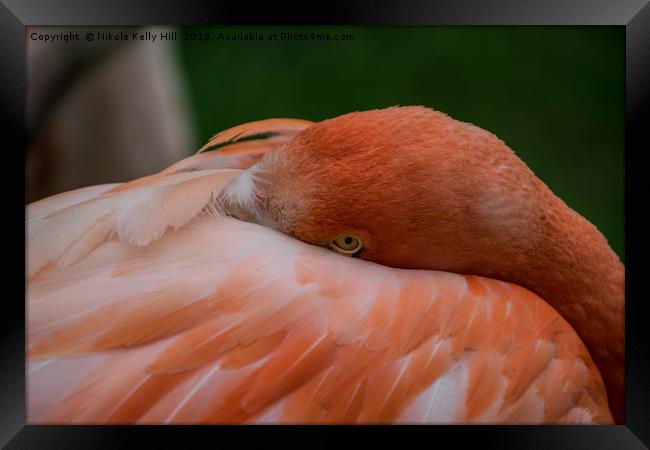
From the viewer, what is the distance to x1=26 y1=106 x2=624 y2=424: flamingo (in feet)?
3.32

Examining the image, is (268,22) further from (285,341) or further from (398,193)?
(285,341)

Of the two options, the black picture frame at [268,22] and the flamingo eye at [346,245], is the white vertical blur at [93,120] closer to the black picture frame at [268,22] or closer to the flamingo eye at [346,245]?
the black picture frame at [268,22]

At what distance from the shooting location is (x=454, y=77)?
48.8 inches

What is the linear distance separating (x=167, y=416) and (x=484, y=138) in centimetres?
77

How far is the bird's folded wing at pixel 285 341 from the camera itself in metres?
1.01

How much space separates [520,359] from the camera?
1.03 metres

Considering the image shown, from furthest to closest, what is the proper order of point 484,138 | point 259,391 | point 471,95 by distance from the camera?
point 471,95, point 484,138, point 259,391

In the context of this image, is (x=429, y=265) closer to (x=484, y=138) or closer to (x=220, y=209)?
(x=484, y=138)

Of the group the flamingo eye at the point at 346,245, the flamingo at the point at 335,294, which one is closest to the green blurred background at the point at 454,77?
the flamingo at the point at 335,294

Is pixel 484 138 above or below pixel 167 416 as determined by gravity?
above

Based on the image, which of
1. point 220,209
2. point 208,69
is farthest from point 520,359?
point 208,69

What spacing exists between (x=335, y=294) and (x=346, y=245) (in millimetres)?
101

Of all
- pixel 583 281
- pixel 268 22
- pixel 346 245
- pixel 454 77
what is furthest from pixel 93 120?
pixel 583 281

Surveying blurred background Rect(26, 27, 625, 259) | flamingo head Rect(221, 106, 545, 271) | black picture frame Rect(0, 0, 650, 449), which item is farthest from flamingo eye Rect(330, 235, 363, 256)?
black picture frame Rect(0, 0, 650, 449)
